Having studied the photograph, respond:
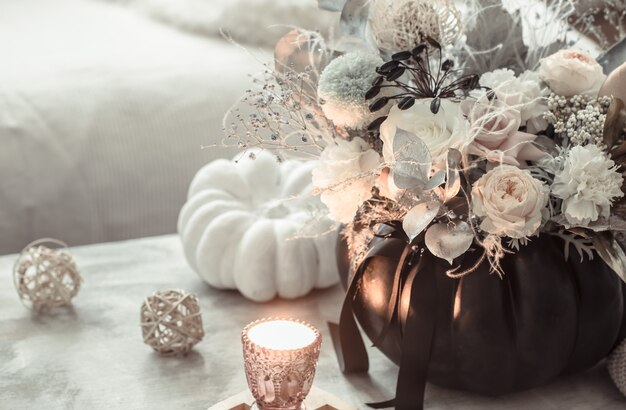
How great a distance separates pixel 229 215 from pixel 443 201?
434 mm

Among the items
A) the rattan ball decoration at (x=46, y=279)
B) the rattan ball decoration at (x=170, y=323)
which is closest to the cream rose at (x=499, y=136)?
the rattan ball decoration at (x=170, y=323)

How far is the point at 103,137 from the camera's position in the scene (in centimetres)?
174

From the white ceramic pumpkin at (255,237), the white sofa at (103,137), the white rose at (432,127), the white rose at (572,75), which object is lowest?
the white sofa at (103,137)

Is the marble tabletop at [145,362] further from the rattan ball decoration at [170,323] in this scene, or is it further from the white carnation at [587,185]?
the white carnation at [587,185]

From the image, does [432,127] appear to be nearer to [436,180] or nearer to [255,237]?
[436,180]

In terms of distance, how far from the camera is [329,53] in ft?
3.11

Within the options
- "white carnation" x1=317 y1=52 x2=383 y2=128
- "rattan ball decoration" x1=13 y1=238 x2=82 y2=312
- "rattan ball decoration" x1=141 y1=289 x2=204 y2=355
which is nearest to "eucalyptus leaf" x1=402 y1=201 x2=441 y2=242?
"white carnation" x1=317 y1=52 x2=383 y2=128

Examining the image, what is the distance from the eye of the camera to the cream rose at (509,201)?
30.5 inches

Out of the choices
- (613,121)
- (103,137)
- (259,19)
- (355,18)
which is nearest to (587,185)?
(613,121)

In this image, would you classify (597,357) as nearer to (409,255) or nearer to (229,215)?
(409,255)

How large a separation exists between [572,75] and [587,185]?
0.13 meters

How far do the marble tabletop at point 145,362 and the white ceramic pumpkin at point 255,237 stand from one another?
0.03 metres

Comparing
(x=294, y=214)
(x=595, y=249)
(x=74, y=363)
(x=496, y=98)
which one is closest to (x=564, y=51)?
(x=496, y=98)

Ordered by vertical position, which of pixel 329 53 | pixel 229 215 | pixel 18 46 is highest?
pixel 329 53
